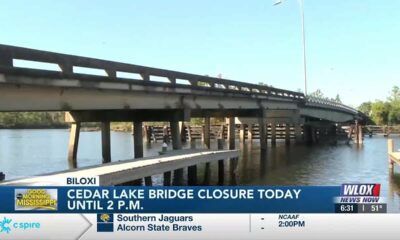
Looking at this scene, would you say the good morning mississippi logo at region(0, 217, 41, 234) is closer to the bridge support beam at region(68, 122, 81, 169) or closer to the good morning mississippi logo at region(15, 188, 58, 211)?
the good morning mississippi logo at region(15, 188, 58, 211)

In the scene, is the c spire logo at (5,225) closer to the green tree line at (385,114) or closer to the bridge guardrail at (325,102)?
the bridge guardrail at (325,102)

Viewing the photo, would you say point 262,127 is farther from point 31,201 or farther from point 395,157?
point 31,201

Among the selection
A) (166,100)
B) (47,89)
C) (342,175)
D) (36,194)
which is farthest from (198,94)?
(36,194)

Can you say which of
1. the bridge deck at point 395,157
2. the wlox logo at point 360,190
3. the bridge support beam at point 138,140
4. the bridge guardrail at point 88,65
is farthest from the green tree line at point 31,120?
the wlox logo at point 360,190

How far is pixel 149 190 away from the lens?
391 inches

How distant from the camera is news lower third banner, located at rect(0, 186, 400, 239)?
32.2 ft

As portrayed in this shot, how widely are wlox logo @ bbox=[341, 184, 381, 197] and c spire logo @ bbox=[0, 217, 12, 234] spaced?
6.86 meters

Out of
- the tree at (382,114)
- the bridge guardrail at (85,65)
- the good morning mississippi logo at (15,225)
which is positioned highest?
the bridge guardrail at (85,65)

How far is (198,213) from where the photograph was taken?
9.90 m

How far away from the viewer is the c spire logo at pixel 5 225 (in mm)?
9875

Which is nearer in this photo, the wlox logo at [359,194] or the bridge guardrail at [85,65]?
the wlox logo at [359,194]

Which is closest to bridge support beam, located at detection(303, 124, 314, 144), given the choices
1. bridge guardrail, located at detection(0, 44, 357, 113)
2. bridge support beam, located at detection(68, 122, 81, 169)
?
bridge guardrail, located at detection(0, 44, 357, 113)

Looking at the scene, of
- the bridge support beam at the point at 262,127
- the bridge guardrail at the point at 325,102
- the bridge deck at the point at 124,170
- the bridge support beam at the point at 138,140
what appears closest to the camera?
the bridge deck at the point at 124,170

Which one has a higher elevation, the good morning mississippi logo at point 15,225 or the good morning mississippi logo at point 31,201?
the good morning mississippi logo at point 31,201
